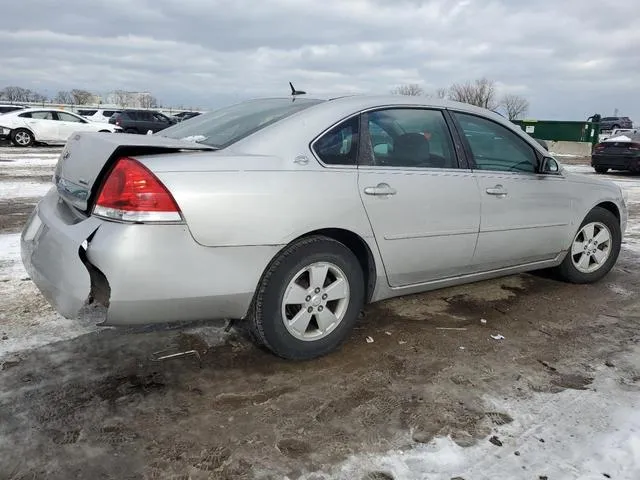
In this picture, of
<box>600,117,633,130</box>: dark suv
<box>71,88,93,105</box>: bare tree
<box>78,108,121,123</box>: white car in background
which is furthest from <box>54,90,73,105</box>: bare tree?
<box>600,117,633,130</box>: dark suv

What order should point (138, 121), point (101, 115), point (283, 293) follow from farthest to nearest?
point (101, 115), point (138, 121), point (283, 293)

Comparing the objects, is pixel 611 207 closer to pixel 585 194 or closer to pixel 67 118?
pixel 585 194

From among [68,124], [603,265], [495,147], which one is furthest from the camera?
[68,124]

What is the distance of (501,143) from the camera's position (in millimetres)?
4266

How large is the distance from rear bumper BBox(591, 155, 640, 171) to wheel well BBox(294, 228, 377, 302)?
1552cm

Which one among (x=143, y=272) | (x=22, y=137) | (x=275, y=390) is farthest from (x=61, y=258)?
(x=22, y=137)

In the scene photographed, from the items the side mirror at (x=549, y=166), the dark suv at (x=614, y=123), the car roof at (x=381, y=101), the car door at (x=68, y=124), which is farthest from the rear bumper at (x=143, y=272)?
the dark suv at (x=614, y=123)

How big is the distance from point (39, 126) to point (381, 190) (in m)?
20.5

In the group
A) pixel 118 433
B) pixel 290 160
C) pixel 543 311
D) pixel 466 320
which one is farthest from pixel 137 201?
pixel 543 311

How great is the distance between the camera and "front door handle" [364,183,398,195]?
3332 millimetres

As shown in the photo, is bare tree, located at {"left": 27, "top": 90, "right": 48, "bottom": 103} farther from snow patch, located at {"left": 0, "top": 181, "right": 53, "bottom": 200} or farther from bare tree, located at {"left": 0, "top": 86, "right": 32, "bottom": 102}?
snow patch, located at {"left": 0, "top": 181, "right": 53, "bottom": 200}

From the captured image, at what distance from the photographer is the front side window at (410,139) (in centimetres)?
353

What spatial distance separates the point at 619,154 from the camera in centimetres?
1633

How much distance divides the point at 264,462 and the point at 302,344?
938 millimetres
